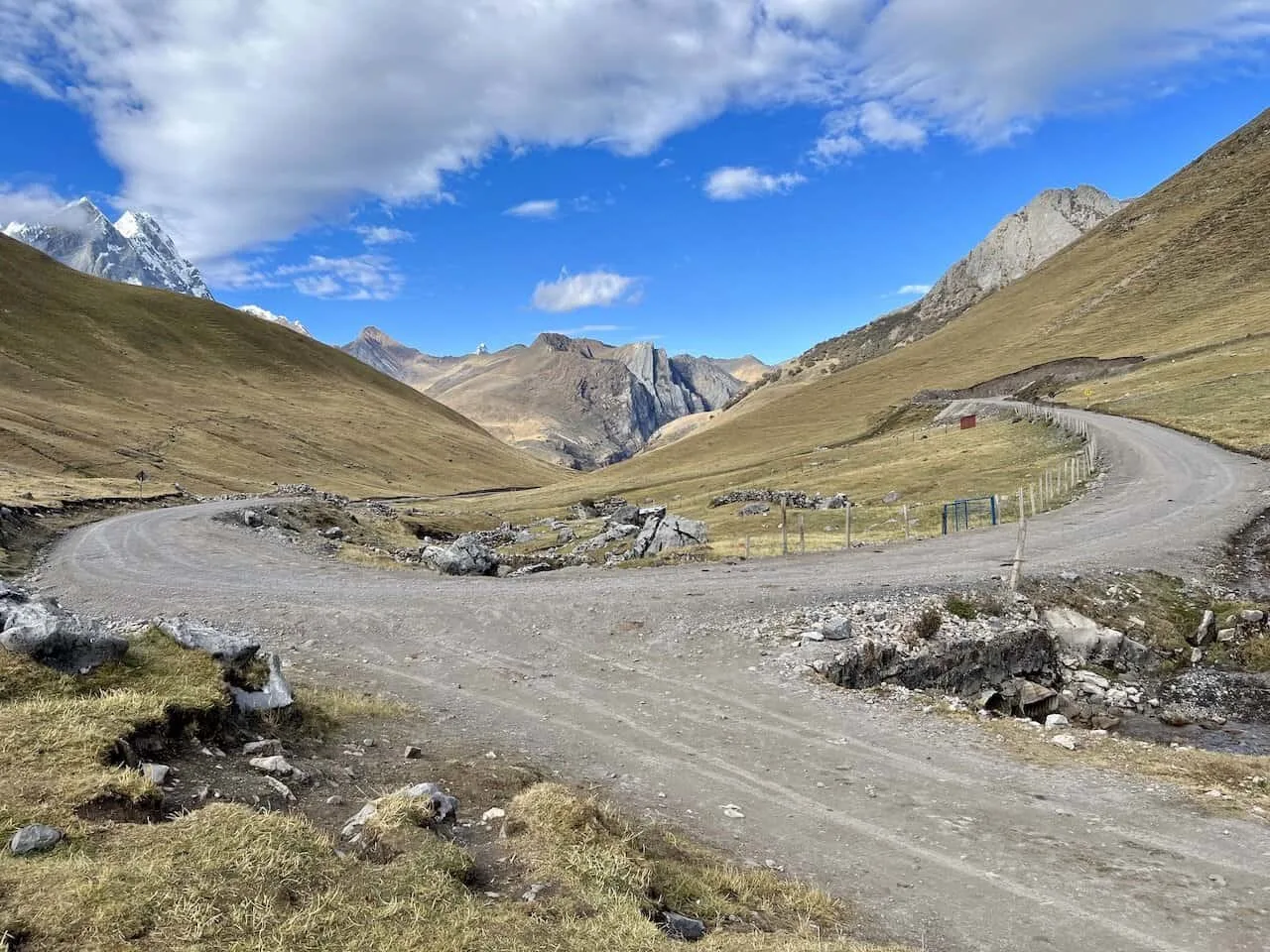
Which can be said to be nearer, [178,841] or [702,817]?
[178,841]

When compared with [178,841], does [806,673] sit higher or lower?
lower

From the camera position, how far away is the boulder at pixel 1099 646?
20828 mm

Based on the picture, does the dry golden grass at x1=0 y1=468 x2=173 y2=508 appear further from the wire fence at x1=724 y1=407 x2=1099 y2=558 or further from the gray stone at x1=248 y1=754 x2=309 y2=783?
the wire fence at x1=724 y1=407 x2=1099 y2=558

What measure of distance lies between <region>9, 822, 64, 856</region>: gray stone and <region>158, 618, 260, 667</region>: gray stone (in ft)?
19.0

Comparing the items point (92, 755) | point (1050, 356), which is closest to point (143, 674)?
point (92, 755)

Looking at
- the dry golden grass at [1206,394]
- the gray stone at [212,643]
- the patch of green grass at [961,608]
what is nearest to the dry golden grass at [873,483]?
the dry golden grass at [1206,394]

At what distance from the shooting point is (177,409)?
12694 centimetres

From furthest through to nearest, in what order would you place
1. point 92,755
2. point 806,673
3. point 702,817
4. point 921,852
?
point 806,673, point 702,817, point 921,852, point 92,755

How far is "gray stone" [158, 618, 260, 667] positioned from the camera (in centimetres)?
1234

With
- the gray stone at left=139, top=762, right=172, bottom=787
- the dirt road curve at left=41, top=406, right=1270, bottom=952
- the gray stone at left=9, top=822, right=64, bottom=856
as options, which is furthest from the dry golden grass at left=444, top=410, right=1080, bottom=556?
the gray stone at left=9, top=822, right=64, bottom=856

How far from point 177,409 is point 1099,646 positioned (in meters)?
145

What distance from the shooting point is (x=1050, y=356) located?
398ft

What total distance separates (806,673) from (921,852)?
7491 mm

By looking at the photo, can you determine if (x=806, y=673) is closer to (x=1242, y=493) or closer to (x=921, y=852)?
(x=921, y=852)
